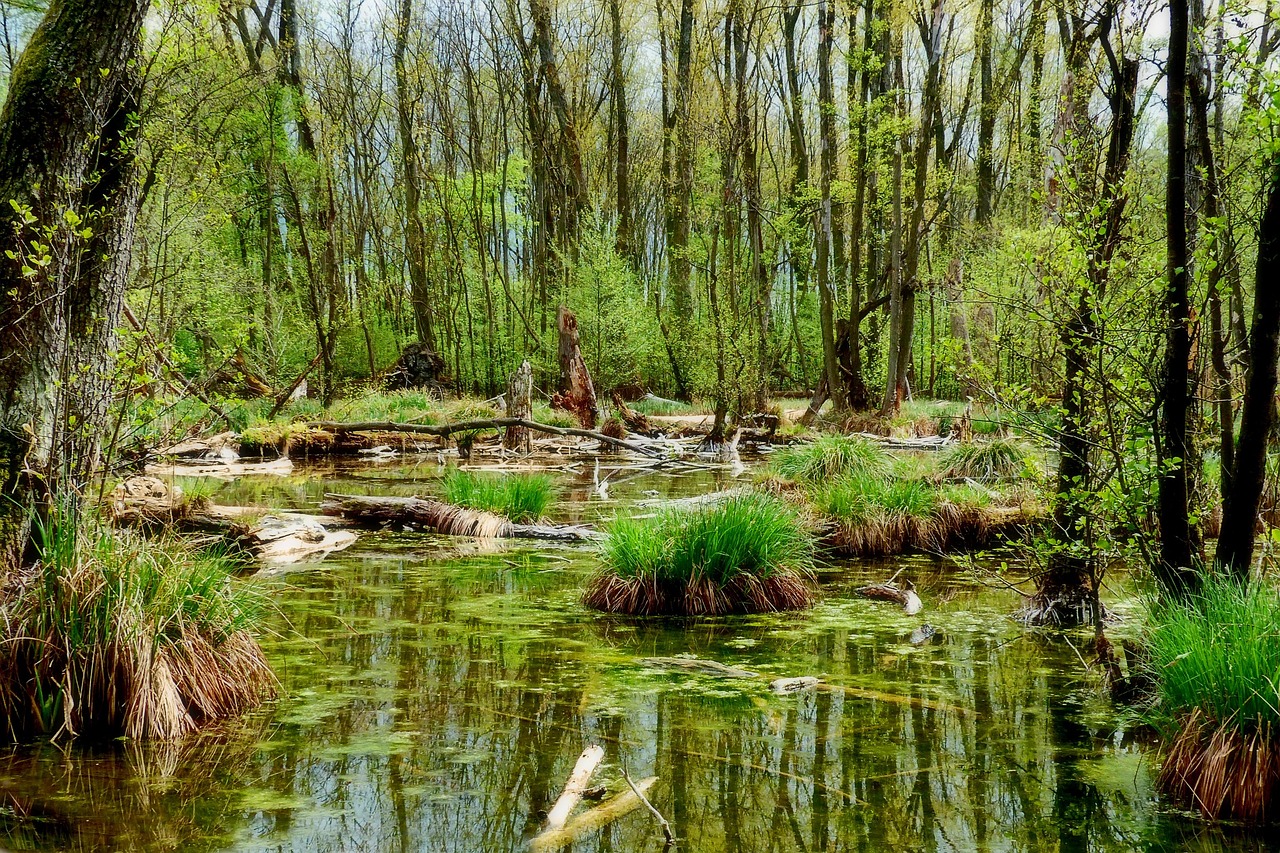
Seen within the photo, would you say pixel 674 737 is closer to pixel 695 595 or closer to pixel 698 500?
pixel 695 595

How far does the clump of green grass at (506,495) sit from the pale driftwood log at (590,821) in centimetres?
677

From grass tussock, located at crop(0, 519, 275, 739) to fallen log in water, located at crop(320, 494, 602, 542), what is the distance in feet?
18.0

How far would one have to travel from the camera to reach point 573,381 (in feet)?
71.4

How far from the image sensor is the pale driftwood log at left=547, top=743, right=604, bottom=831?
340 centimetres

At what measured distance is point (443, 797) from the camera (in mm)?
3705

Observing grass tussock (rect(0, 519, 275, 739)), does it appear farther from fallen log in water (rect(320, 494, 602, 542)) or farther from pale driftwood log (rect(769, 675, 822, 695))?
fallen log in water (rect(320, 494, 602, 542))

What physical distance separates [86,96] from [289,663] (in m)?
3.25

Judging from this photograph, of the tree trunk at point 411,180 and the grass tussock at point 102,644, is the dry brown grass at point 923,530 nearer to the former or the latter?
the grass tussock at point 102,644

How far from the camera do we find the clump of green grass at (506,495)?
10453 mm

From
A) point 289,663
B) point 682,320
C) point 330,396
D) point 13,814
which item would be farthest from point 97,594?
point 682,320

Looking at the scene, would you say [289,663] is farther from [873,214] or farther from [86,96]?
[873,214]

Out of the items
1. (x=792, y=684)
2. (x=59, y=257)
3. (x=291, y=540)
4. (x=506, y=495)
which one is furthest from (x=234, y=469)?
(x=792, y=684)

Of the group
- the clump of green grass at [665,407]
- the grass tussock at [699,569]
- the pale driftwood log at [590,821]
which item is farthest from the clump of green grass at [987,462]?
the clump of green grass at [665,407]

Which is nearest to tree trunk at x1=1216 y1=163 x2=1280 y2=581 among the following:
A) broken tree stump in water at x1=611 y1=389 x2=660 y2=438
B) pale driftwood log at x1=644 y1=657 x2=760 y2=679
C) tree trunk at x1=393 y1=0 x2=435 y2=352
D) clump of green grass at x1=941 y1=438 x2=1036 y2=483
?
pale driftwood log at x1=644 y1=657 x2=760 y2=679
